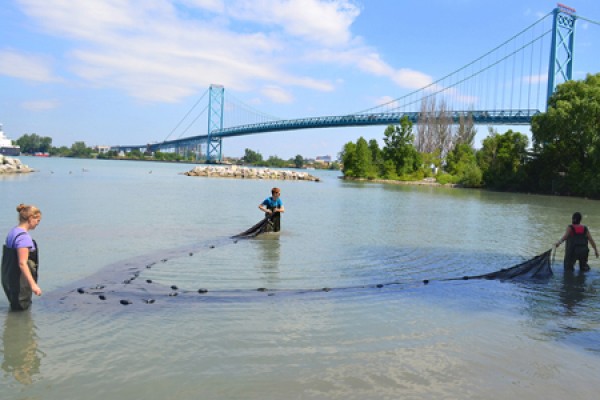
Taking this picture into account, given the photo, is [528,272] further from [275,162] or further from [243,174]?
[275,162]

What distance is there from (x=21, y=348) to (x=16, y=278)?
116 centimetres

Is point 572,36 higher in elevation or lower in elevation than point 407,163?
higher

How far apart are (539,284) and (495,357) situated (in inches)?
170

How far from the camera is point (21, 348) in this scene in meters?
4.99

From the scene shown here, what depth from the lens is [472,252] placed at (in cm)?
1295

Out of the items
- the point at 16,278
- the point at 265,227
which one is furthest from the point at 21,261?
the point at 265,227

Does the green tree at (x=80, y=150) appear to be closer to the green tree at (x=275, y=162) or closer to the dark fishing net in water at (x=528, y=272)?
the green tree at (x=275, y=162)

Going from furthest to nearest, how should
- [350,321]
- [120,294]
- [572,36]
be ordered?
[572,36], [120,294], [350,321]

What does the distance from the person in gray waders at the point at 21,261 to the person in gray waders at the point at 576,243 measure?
894cm

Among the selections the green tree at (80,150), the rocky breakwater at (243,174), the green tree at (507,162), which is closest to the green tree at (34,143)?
the green tree at (80,150)

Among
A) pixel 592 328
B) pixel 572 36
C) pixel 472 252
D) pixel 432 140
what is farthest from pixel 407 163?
pixel 592 328

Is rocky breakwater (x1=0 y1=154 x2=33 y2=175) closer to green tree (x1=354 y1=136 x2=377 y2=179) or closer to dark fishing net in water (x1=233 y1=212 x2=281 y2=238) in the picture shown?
dark fishing net in water (x1=233 y1=212 x2=281 y2=238)

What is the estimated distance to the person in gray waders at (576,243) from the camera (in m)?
9.52

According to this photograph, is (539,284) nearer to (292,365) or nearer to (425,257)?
(425,257)
